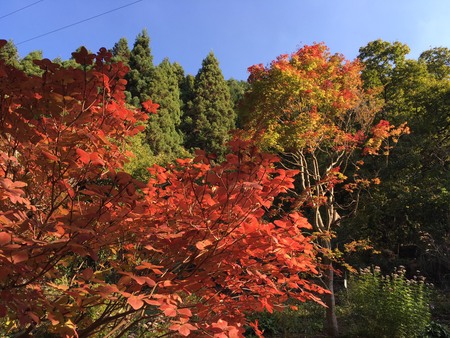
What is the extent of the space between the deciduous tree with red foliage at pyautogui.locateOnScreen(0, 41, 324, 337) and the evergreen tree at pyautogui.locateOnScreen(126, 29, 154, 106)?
14871mm

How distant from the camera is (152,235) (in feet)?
4.36

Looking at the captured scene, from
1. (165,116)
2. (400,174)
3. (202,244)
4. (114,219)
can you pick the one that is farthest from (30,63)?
(202,244)

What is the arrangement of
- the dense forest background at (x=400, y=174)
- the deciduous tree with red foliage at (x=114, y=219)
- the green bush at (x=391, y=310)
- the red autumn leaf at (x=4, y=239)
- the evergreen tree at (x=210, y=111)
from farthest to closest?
the evergreen tree at (x=210, y=111) < the dense forest background at (x=400, y=174) < the green bush at (x=391, y=310) < the deciduous tree with red foliage at (x=114, y=219) < the red autumn leaf at (x=4, y=239)

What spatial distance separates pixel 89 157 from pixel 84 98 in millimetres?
330

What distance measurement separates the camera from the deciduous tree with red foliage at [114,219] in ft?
3.85

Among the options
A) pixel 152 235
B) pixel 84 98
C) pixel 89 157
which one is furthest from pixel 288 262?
pixel 84 98

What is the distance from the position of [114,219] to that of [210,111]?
17.5 meters

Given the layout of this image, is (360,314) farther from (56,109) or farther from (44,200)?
(56,109)

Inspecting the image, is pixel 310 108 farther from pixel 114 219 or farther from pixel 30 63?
pixel 30 63

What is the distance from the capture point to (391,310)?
468 centimetres

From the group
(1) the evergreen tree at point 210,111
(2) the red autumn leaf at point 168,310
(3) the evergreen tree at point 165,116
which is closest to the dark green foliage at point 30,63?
(3) the evergreen tree at point 165,116

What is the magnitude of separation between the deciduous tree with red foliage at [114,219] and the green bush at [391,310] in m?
3.64

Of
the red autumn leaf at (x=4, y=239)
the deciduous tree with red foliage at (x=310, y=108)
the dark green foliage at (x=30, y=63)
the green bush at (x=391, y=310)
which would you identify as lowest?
the green bush at (x=391, y=310)

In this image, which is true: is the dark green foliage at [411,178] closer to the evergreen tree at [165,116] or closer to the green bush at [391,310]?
the green bush at [391,310]
